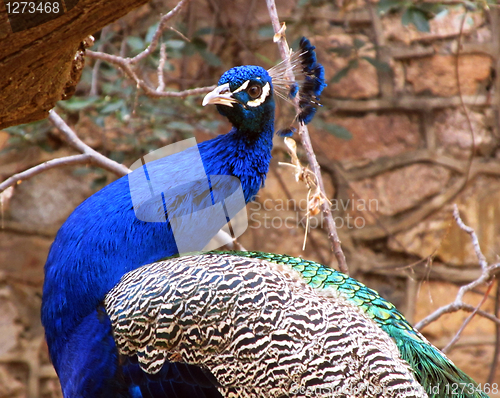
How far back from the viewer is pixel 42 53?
101 centimetres

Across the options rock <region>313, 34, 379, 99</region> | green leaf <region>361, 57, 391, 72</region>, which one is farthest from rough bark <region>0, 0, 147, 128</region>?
rock <region>313, 34, 379, 99</region>

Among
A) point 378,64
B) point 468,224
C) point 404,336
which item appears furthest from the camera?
point 468,224

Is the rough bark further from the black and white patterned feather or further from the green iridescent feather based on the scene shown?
the green iridescent feather

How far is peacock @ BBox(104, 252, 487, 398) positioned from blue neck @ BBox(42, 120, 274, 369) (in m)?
0.06

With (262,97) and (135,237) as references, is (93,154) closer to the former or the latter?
(135,237)

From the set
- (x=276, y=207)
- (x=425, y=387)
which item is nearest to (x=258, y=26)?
(x=276, y=207)

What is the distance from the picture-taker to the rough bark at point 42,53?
93 cm

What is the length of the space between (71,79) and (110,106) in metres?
0.92

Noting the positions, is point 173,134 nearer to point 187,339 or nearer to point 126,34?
point 126,34

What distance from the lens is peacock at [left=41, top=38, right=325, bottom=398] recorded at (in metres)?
1.34

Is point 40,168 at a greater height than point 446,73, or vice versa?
point 40,168

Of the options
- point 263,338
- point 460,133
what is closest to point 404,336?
point 263,338

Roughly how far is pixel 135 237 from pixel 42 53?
591mm

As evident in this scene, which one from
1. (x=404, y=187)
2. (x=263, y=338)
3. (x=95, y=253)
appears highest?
(x=95, y=253)
